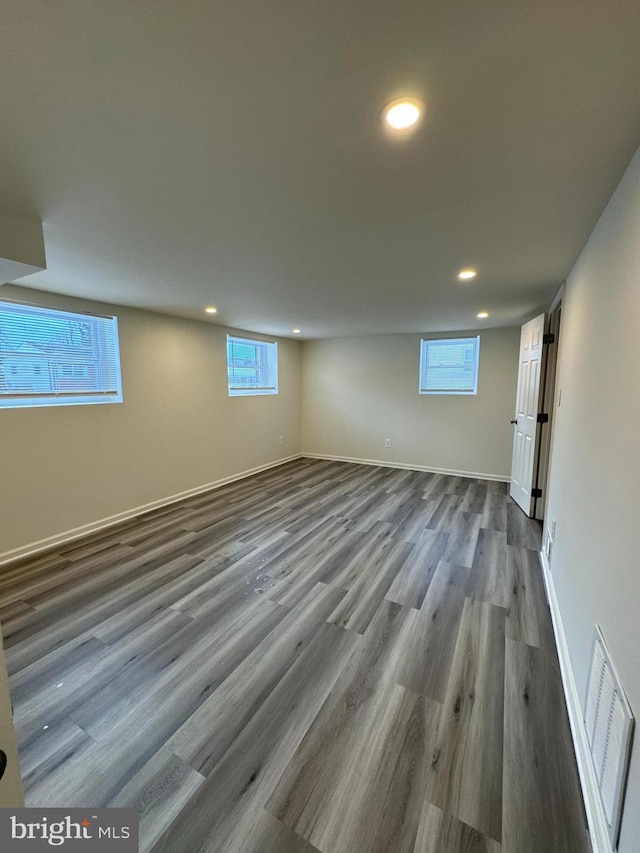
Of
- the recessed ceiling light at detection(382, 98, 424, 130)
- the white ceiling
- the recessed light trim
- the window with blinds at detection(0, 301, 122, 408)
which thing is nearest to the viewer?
the white ceiling

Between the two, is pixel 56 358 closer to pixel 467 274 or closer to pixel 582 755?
pixel 467 274

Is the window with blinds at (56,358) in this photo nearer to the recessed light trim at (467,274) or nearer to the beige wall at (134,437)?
the beige wall at (134,437)

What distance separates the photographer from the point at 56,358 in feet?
10.1

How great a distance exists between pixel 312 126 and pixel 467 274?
6.13 feet

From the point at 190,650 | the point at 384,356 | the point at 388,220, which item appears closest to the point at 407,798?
the point at 190,650

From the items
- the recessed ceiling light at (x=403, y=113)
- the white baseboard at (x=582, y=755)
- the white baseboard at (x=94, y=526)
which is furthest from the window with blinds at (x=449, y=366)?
the recessed ceiling light at (x=403, y=113)

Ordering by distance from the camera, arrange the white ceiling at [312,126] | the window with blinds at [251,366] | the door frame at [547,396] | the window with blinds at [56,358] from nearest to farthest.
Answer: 1. the white ceiling at [312,126]
2. the window with blinds at [56,358]
3. the door frame at [547,396]
4. the window with blinds at [251,366]

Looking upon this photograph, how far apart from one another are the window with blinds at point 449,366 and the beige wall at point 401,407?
10 centimetres

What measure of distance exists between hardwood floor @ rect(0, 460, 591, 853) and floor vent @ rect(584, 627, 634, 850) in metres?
0.21

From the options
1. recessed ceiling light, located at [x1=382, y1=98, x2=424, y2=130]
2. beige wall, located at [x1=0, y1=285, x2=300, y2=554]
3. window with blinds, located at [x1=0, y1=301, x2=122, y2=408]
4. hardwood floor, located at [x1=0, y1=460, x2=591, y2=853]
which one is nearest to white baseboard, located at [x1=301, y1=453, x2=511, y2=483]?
beige wall, located at [x1=0, y1=285, x2=300, y2=554]

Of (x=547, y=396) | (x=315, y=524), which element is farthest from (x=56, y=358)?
(x=547, y=396)

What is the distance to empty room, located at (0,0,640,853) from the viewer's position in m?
0.87

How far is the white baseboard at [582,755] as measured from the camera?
105 centimetres

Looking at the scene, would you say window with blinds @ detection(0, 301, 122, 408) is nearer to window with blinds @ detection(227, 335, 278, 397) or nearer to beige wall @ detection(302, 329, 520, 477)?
window with blinds @ detection(227, 335, 278, 397)
